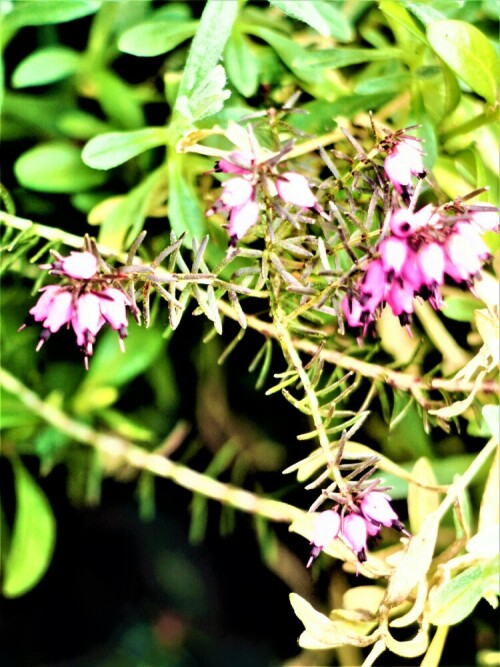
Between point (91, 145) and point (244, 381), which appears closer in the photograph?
point (91, 145)

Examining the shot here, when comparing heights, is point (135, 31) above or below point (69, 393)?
above

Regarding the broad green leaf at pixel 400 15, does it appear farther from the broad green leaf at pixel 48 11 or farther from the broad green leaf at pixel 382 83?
the broad green leaf at pixel 48 11

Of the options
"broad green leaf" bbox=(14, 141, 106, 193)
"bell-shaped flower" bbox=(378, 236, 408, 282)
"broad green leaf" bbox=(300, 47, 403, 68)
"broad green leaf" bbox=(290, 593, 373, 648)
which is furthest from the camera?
"broad green leaf" bbox=(14, 141, 106, 193)

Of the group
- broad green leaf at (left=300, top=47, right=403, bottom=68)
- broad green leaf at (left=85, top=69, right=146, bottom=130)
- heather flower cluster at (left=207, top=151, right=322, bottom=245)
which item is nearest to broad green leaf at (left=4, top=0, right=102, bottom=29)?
broad green leaf at (left=85, top=69, right=146, bottom=130)

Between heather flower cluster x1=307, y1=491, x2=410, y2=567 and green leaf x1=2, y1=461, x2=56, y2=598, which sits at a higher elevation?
heather flower cluster x1=307, y1=491, x2=410, y2=567

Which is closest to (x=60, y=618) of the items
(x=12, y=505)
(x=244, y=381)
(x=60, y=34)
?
(x=12, y=505)

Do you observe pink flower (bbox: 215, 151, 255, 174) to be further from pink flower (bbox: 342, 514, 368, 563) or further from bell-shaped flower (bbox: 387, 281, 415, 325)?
pink flower (bbox: 342, 514, 368, 563)

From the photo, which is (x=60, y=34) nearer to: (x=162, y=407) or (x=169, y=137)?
(x=169, y=137)
